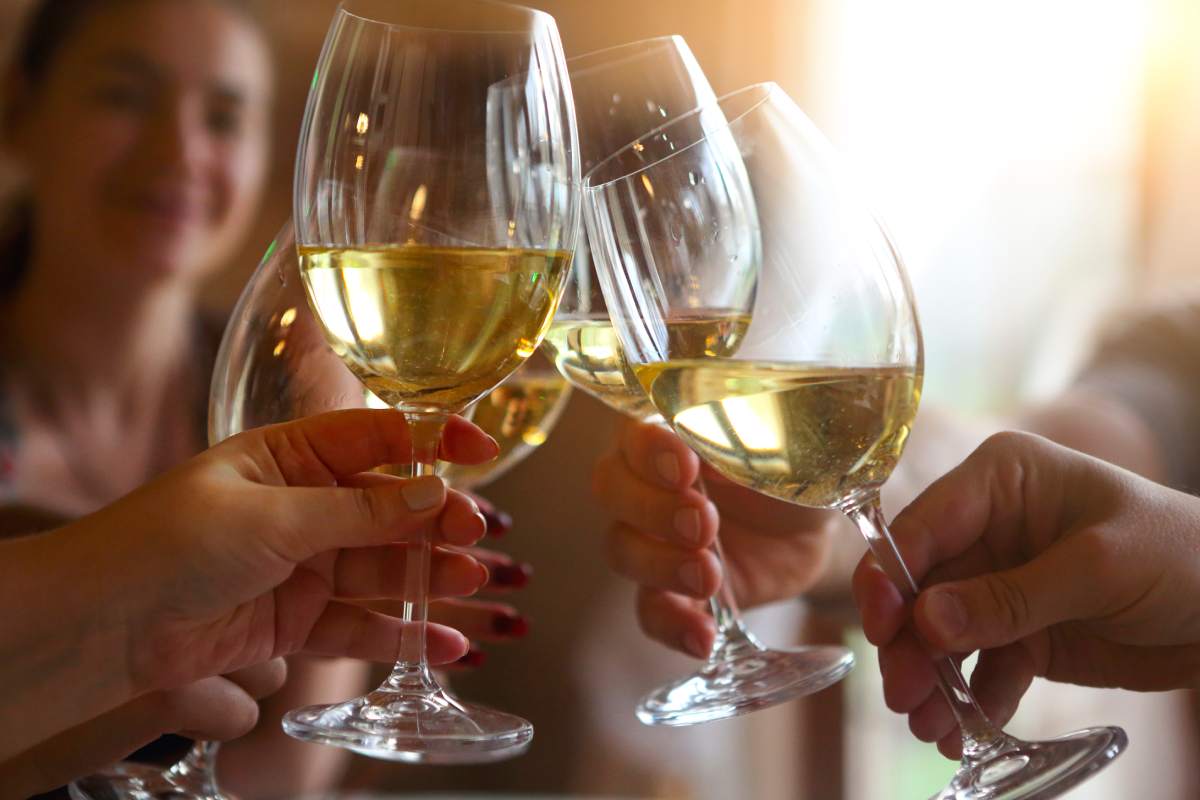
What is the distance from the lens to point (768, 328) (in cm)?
58

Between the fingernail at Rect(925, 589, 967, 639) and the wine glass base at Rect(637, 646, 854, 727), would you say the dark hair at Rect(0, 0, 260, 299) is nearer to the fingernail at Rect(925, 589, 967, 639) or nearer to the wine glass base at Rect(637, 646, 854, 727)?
the wine glass base at Rect(637, 646, 854, 727)

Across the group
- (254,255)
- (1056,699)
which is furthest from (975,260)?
(254,255)

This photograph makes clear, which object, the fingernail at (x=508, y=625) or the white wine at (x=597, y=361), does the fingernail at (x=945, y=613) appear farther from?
the fingernail at (x=508, y=625)

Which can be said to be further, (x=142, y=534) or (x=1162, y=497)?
(x=1162, y=497)

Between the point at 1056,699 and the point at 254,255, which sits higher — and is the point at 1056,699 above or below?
below

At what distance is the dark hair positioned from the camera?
2457 millimetres

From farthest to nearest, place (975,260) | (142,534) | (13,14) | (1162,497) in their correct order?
(13,14)
(975,260)
(1162,497)
(142,534)

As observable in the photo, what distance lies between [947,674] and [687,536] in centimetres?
33

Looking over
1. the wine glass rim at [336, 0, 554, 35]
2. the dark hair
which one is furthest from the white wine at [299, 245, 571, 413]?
the dark hair

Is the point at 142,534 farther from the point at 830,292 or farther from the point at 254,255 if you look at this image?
the point at 254,255

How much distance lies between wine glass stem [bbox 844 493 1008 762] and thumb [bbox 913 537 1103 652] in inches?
0.5

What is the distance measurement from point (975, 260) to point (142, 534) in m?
2.69

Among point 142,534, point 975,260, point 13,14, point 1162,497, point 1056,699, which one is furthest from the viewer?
point 13,14

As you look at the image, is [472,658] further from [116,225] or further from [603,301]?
[116,225]
